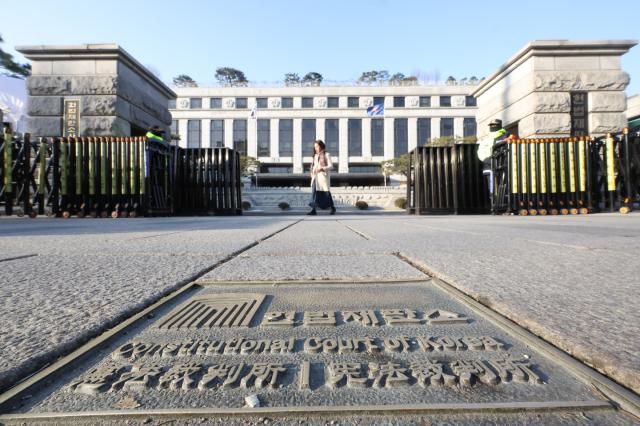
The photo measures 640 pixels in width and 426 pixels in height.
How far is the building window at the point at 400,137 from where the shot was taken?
5519 cm

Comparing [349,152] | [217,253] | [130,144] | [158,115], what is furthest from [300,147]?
[217,253]

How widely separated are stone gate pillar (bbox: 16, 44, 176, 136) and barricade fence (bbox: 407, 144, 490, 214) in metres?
8.81

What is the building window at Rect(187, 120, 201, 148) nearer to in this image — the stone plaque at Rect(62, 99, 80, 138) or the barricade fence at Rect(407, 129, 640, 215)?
the stone plaque at Rect(62, 99, 80, 138)

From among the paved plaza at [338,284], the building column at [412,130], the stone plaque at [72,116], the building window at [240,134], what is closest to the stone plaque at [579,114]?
the paved plaza at [338,284]

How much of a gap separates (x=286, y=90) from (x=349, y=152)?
1404 cm

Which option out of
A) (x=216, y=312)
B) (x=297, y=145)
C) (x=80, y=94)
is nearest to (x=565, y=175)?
(x=216, y=312)

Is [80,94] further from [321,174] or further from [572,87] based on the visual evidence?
[572,87]

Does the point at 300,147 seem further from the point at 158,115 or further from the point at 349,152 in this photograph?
the point at 158,115

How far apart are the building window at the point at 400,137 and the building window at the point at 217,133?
27.2 metres

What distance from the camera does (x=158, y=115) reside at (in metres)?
12.8

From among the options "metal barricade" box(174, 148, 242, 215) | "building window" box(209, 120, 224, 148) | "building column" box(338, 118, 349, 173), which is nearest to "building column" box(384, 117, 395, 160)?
"building column" box(338, 118, 349, 173)

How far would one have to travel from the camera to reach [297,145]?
55.8 metres

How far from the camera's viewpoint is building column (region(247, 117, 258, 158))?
5591 centimetres

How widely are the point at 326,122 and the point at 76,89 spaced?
47716 millimetres
